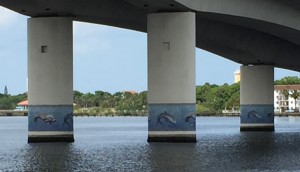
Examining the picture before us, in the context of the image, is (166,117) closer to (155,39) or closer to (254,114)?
(155,39)

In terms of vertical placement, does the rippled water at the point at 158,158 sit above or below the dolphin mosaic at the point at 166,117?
below

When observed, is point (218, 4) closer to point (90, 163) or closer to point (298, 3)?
point (298, 3)

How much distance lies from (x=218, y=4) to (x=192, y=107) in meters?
7.90

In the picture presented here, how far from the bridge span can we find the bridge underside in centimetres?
7

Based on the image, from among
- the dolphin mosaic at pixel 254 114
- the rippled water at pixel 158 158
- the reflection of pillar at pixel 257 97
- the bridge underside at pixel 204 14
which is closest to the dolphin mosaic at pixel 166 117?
the rippled water at pixel 158 158

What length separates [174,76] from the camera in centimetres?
5628

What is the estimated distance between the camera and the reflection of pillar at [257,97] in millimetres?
88938

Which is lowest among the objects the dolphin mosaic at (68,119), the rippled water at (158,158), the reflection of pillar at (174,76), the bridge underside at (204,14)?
the rippled water at (158,158)

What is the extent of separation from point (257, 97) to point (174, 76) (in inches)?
1381

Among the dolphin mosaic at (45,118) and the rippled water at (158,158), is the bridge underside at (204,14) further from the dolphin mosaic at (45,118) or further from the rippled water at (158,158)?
the rippled water at (158,158)

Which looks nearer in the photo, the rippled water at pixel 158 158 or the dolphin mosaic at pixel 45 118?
the rippled water at pixel 158 158

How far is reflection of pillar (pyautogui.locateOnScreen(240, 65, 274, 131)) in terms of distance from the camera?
292 ft

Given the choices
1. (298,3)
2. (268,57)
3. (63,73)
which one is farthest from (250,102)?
(63,73)

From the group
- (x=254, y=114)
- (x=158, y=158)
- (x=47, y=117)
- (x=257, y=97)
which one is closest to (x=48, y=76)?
(x=47, y=117)
